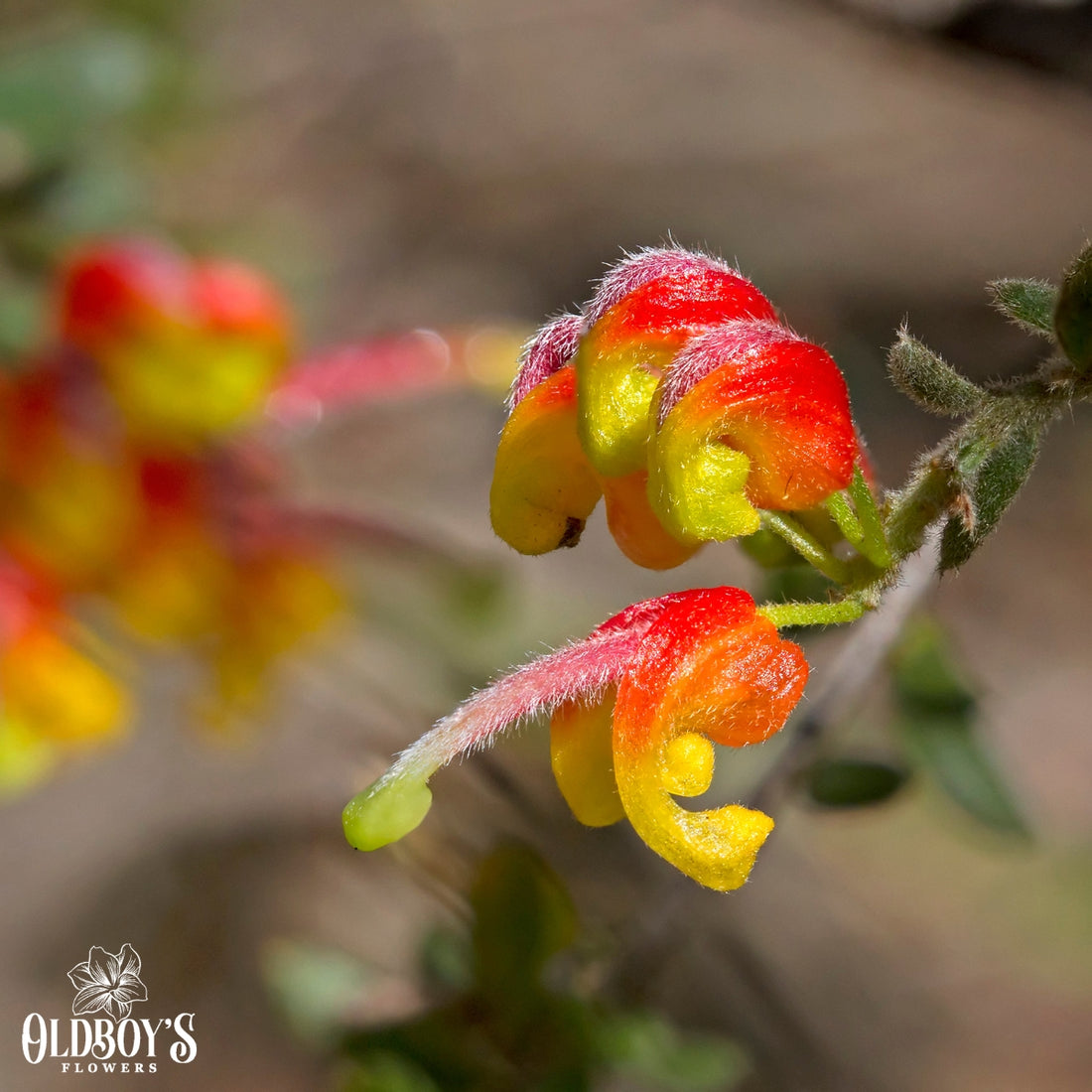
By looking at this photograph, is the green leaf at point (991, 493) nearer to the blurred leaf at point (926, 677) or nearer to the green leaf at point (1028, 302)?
the green leaf at point (1028, 302)

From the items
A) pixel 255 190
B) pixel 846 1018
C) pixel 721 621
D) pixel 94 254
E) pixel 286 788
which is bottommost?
pixel 846 1018

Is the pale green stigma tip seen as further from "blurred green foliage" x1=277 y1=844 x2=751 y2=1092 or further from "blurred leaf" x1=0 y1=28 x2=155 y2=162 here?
"blurred leaf" x1=0 y1=28 x2=155 y2=162

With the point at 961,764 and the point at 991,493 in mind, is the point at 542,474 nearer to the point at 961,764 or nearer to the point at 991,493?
the point at 991,493

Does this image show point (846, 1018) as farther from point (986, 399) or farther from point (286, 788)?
point (986, 399)

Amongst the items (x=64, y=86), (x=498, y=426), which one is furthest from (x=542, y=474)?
(x=498, y=426)

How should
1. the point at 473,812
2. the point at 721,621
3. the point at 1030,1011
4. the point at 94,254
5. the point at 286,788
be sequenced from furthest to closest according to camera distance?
the point at 286,788
the point at 1030,1011
the point at 94,254
the point at 473,812
the point at 721,621

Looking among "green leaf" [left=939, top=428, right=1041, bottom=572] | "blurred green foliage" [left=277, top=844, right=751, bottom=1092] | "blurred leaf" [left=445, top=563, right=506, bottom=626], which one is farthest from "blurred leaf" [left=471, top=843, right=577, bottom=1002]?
"blurred leaf" [left=445, top=563, right=506, bottom=626]

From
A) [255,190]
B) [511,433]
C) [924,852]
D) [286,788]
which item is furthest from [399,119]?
[511,433]

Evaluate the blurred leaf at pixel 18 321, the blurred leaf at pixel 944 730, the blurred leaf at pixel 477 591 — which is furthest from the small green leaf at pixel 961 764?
the blurred leaf at pixel 18 321
